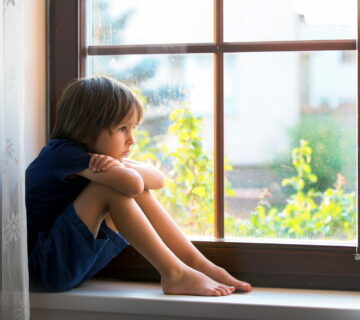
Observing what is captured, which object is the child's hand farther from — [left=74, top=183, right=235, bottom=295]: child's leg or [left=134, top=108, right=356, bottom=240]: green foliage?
[left=134, top=108, right=356, bottom=240]: green foliage

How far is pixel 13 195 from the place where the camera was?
135 cm

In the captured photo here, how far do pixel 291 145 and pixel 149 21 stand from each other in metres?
0.59

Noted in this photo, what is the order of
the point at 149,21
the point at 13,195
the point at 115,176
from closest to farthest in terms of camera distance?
the point at 13,195 < the point at 115,176 < the point at 149,21

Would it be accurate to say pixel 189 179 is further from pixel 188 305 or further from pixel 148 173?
pixel 188 305

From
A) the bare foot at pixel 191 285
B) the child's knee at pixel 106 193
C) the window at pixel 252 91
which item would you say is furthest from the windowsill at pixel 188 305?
the child's knee at pixel 106 193

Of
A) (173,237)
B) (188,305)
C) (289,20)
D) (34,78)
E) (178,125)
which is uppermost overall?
(289,20)

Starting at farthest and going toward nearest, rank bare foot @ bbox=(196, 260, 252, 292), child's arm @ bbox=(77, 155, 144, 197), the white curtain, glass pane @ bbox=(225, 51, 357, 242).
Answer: glass pane @ bbox=(225, 51, 357, 242) < bare foot @ bbox=(196, 260, 252, 292) < child's arm @ bbox=(77, 155, 144, 197) < the white curtain

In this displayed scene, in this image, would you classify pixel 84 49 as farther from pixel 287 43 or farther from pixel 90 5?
pixel 287 43

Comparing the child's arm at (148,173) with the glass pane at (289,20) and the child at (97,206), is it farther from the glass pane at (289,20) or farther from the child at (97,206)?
the glass pane at (289,20)

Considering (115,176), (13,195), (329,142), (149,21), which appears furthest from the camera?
(149,21)

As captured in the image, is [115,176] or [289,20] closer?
[115,176]

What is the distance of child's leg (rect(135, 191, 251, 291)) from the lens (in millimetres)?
1636

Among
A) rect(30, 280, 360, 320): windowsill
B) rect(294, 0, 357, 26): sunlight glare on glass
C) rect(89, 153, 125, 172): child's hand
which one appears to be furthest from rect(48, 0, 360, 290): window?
rect(89, 153, 125, 172): child's hand

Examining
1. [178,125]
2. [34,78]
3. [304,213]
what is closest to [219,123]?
[178,125]
